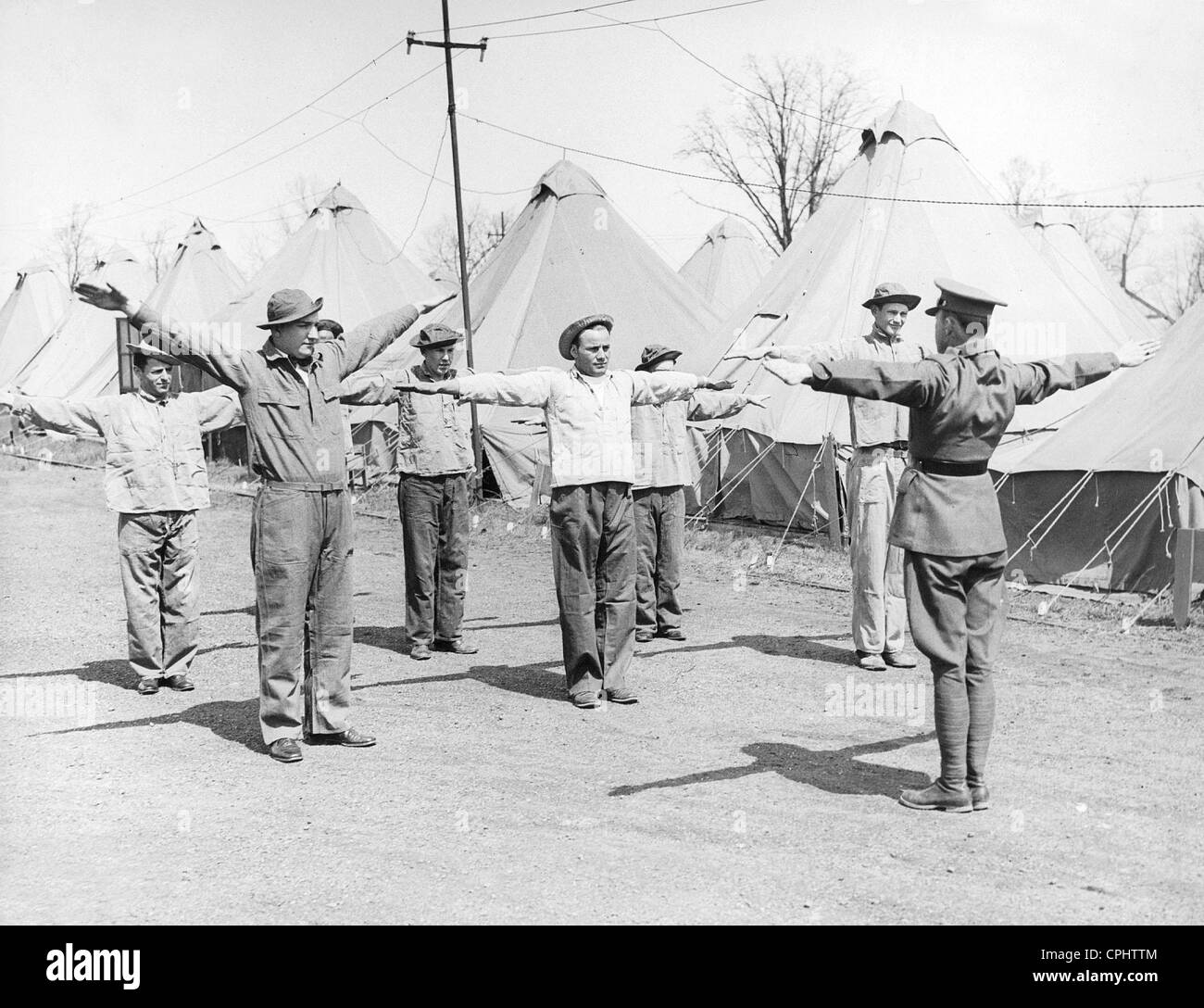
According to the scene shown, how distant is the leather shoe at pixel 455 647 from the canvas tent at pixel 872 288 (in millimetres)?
5073

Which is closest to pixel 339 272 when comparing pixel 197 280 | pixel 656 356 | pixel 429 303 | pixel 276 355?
pixel 197 280

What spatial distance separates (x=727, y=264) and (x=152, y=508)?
1930 cm

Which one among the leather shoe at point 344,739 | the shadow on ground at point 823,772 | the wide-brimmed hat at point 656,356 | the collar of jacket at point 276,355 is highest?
the wide-brimmed hat at point 656,356

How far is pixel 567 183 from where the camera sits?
18625mm

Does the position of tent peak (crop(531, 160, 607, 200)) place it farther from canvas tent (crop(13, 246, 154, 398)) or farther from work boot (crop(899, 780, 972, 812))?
canvas tent (crop(13, 246, 154, 398))

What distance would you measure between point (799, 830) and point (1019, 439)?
7.94 m

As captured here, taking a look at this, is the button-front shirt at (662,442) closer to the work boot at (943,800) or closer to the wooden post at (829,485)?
the wooden post at (829,485)

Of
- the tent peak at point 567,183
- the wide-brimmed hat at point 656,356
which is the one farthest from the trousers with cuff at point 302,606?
the tent peak at point 567,183

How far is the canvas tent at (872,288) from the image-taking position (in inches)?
482

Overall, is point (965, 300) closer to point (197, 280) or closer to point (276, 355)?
point (276, 355)

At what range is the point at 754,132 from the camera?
36.6 meters

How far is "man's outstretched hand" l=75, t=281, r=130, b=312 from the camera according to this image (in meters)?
4.39

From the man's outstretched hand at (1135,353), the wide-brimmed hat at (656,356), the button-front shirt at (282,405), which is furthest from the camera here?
the wide-brimmed hat at (656,356)
